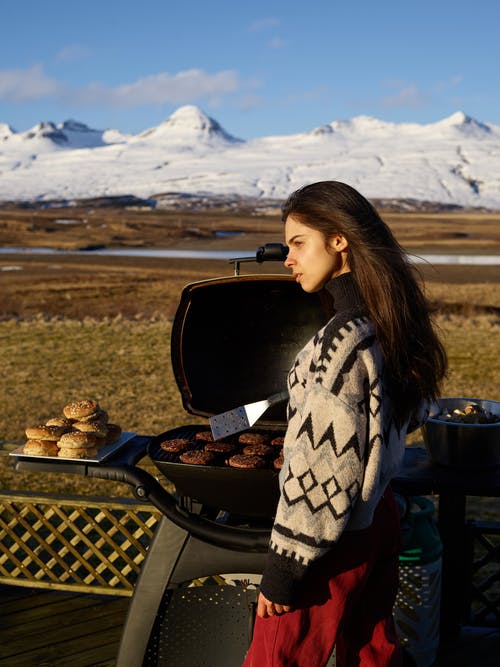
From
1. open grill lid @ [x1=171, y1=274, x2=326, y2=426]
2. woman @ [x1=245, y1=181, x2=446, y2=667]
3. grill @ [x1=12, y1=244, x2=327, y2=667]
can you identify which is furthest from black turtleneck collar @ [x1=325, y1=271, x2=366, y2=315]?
open grill lid @ [x1=171, y1=274, x2=326, y2=426]

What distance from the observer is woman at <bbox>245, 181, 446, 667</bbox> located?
168cm

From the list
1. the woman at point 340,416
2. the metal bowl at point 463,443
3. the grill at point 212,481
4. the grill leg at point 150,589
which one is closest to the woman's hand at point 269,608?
the woman at point 340,416

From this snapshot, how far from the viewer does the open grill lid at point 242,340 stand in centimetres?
295

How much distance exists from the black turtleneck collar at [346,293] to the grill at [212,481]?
719mm

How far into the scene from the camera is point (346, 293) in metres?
1.79

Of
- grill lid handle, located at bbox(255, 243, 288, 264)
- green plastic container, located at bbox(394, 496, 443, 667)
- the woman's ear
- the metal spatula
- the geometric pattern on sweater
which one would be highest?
the woman's ear

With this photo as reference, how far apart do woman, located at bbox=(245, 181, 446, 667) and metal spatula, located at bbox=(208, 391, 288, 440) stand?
2.24ft

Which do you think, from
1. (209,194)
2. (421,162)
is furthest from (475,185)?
(209,194)

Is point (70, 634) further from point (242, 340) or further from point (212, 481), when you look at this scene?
point (242, 340)

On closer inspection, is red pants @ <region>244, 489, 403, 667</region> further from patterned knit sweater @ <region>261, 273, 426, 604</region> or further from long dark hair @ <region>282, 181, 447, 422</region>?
long dark hair @ <region>282, 181, 447, 422</region>

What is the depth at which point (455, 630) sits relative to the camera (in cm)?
309

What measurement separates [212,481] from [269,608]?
0.63 metres

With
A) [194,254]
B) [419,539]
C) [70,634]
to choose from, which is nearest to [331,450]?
[419,539]

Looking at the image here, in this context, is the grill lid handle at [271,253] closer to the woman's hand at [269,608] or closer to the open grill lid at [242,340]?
the open grill lid at [242,340]
